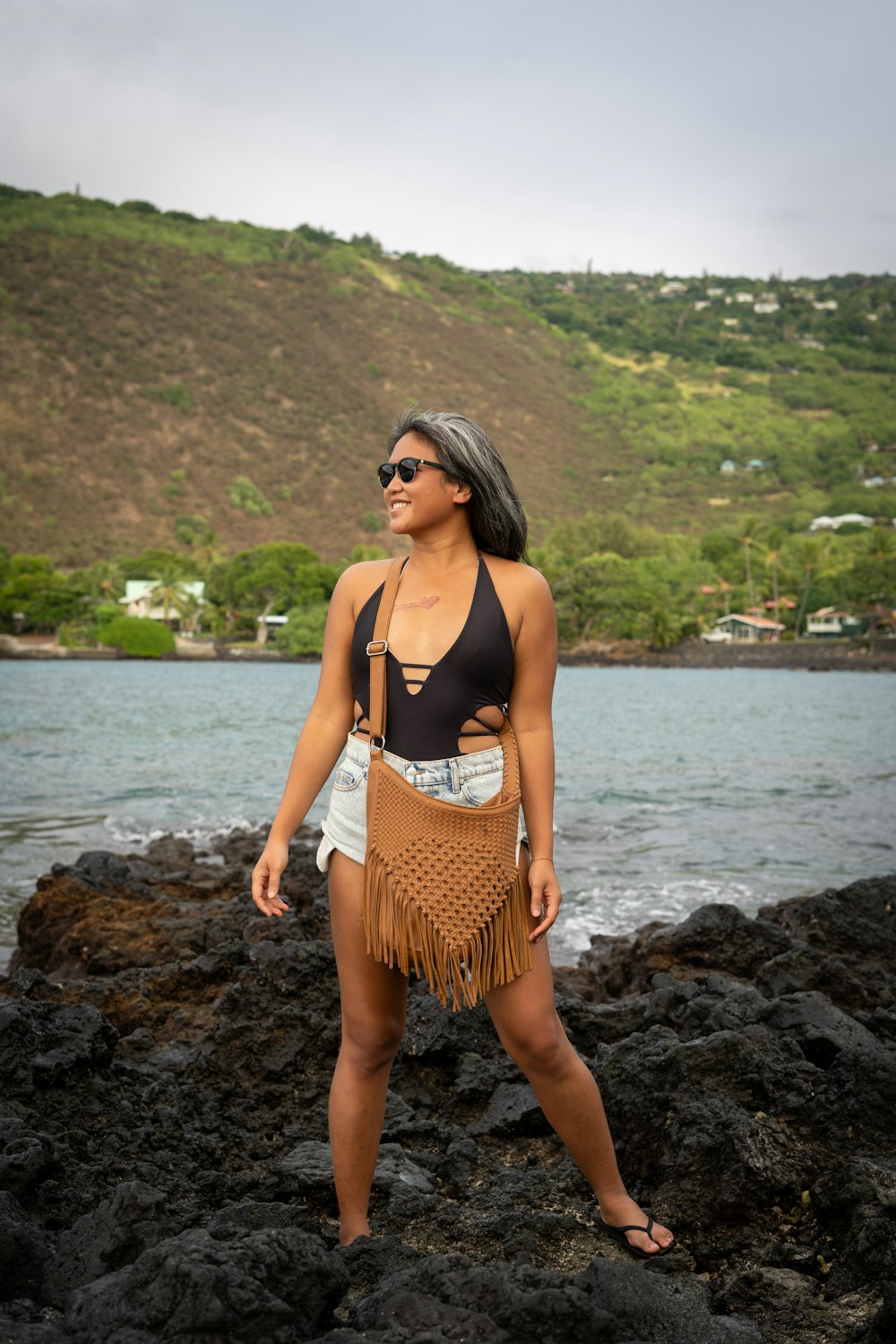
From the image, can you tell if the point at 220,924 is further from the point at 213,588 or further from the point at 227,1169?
the point at 213,588

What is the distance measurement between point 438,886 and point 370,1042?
0.51 metres

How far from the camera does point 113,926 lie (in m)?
7.57

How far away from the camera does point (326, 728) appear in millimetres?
3227

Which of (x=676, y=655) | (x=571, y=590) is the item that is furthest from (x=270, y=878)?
(x=676, y=655)

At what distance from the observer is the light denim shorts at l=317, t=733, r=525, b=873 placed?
2992 mm

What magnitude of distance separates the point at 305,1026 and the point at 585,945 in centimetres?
469

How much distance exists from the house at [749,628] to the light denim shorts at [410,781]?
10838 centimetres

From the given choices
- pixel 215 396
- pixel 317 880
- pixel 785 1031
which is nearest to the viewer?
pixel 785 1031

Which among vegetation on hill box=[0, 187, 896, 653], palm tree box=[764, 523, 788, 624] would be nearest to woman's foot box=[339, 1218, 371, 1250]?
vegetation on hill box=[0, 187, 896, 653]

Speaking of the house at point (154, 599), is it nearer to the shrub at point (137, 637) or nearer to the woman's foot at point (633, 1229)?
the shrub at point (137, 637)

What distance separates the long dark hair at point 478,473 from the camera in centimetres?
313

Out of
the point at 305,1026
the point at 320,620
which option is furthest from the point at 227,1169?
the point at 320,620

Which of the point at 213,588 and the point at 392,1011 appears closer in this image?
the point at 392,1011

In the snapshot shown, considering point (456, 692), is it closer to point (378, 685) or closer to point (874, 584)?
point (378, 685)
